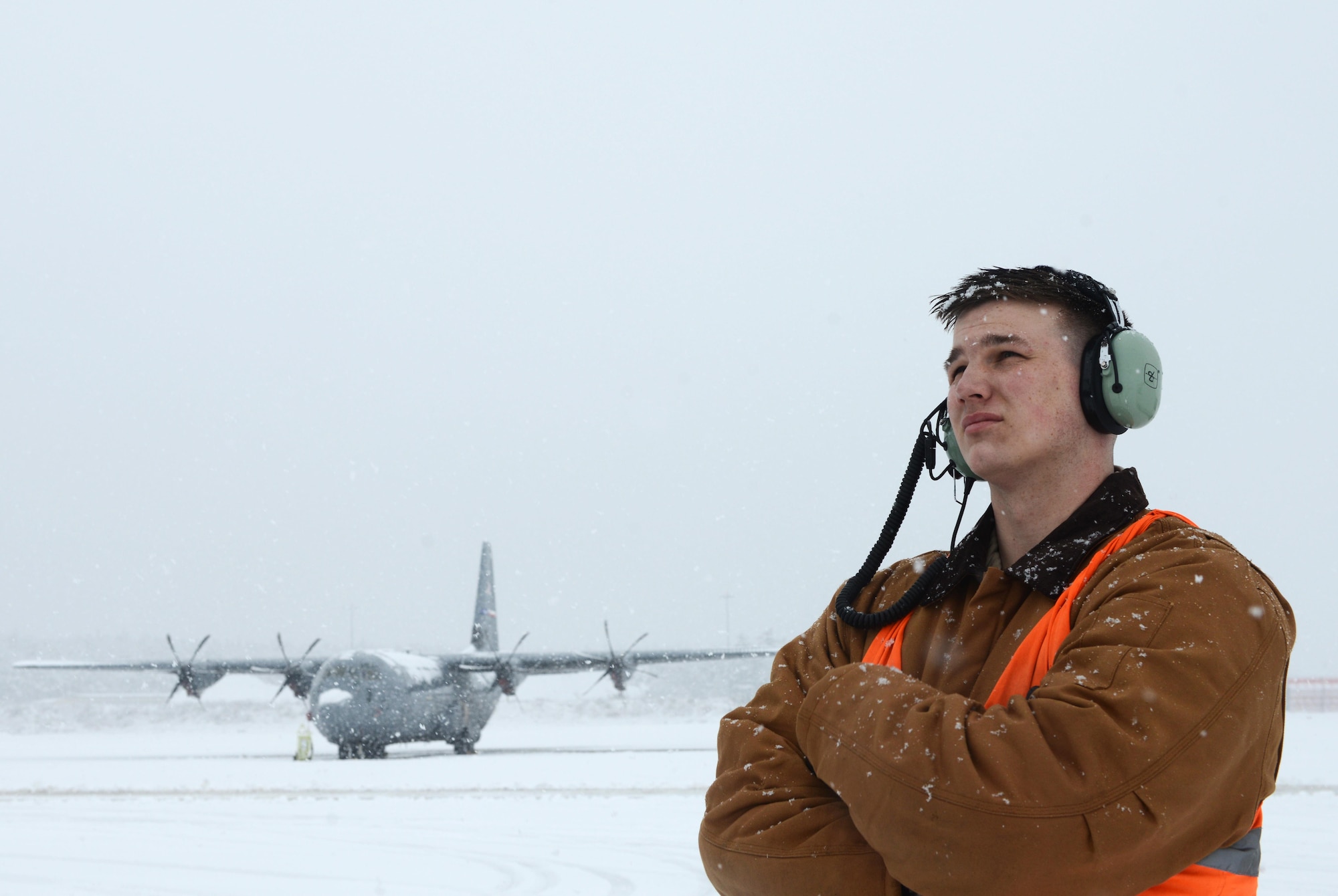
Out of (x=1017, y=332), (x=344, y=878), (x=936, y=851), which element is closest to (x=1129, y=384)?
(x=1017, y=332)

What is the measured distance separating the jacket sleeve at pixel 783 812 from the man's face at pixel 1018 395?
1.44 feet

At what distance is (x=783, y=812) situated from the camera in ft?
4.89

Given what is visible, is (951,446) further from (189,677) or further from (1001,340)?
(189,677)

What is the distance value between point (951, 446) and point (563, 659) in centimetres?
2226

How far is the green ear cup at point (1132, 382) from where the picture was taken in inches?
64.9

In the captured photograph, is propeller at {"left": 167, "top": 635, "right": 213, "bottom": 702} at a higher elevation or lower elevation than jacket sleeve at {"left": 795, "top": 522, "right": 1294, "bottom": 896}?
lower

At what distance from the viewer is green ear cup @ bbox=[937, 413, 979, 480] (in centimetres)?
202

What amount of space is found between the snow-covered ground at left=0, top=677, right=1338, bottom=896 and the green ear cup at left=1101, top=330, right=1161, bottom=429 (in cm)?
457

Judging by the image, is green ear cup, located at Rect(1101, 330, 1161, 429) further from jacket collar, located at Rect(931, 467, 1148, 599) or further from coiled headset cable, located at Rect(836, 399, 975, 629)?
coiled headset cable, located at Rect(836, 399, 975, 629)

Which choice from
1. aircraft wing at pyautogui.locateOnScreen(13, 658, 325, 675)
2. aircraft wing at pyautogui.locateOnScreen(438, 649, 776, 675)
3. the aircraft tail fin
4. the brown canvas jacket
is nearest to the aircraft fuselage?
aircraft wing at pyautogui.locateOnScreen(438, 649, 776, 675)

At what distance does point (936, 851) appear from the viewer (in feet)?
4.02

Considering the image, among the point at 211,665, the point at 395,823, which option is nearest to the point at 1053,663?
the point at 395,823

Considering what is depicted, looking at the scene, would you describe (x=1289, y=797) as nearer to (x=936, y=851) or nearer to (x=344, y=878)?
(x=344, y=878)

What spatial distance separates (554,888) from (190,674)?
21.2m
